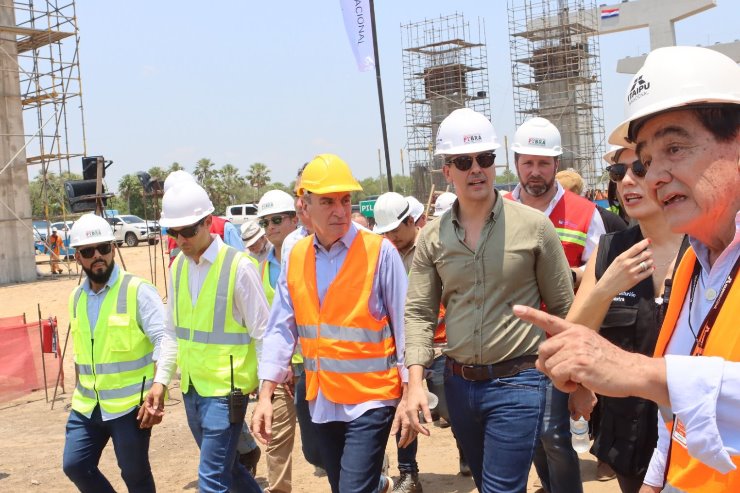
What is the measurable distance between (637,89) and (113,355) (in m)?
4.05

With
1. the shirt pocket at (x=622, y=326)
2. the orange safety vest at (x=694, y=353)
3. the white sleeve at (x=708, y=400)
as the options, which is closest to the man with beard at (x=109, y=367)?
the shirt pocket at (x=622, y=326)

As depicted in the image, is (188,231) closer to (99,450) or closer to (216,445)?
(216,445)

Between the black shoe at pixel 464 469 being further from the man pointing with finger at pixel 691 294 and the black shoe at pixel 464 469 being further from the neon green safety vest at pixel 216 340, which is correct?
the man pointing with finger at pixel 691 294

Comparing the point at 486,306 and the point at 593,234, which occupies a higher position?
the point at 593,234

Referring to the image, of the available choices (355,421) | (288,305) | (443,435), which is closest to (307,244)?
(288,305)

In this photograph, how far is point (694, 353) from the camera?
183 centimetres

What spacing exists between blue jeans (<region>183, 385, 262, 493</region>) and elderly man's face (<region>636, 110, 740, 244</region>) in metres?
3.28

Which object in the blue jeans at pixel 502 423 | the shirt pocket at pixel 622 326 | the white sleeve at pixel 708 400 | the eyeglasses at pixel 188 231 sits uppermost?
the eyeglasses at pixel 188 231

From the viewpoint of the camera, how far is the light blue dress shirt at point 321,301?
4098 millimetres

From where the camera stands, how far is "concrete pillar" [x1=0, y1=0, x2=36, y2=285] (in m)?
24.9

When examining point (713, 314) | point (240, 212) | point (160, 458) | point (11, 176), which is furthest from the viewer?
point (240, 212)

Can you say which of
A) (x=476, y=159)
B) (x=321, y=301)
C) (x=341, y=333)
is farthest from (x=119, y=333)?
(x=476, y=159)

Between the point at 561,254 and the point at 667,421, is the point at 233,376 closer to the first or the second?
the point at 561,254

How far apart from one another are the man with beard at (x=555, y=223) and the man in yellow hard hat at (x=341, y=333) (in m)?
0.87
